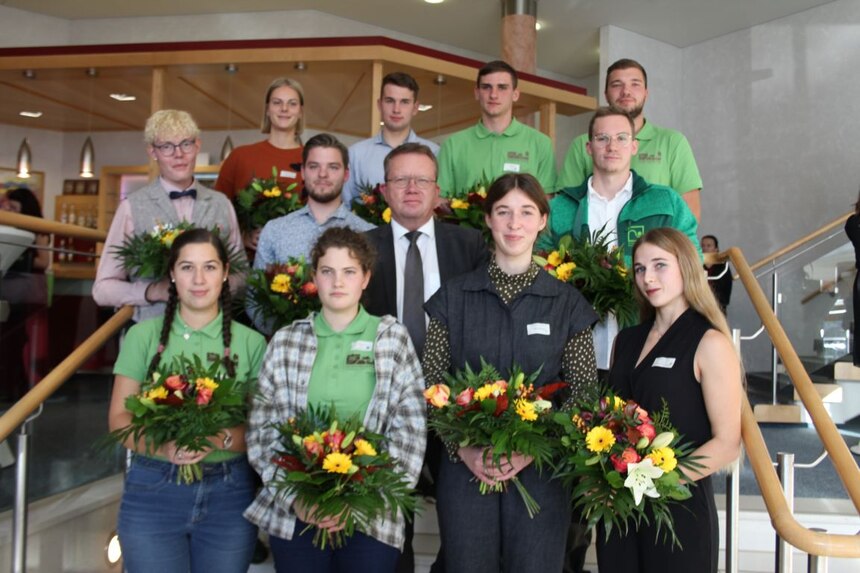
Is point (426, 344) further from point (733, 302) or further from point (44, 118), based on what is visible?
point (44, 118)

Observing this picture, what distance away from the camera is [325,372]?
2.51 metres

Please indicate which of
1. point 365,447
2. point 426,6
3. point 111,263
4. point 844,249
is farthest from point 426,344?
point 426,6

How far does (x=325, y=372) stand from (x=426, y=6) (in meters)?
8.27

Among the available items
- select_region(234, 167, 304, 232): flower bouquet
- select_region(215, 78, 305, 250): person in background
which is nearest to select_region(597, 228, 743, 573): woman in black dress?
select_region(234, 167, 304, 232): flower bouquet

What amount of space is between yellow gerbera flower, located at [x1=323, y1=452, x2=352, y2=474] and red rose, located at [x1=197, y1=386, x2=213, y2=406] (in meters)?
0.48

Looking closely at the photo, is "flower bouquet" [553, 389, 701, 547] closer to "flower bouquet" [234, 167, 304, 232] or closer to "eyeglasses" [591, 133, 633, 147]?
"eyeglasses" [591, 133, 633, 147]

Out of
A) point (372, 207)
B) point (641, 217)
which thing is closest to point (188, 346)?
point (372, 207)

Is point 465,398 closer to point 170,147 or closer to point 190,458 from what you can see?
point 190,458

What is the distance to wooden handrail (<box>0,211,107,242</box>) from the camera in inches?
128

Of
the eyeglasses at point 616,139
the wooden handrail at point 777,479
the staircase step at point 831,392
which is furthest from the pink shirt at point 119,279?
the staircase step at point 831,392

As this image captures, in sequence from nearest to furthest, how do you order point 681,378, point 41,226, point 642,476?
point 642,476 → point 681,378 → point 41,226

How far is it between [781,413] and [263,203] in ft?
16.6

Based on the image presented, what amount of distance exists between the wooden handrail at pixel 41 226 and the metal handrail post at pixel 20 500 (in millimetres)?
885

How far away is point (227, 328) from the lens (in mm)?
2697
